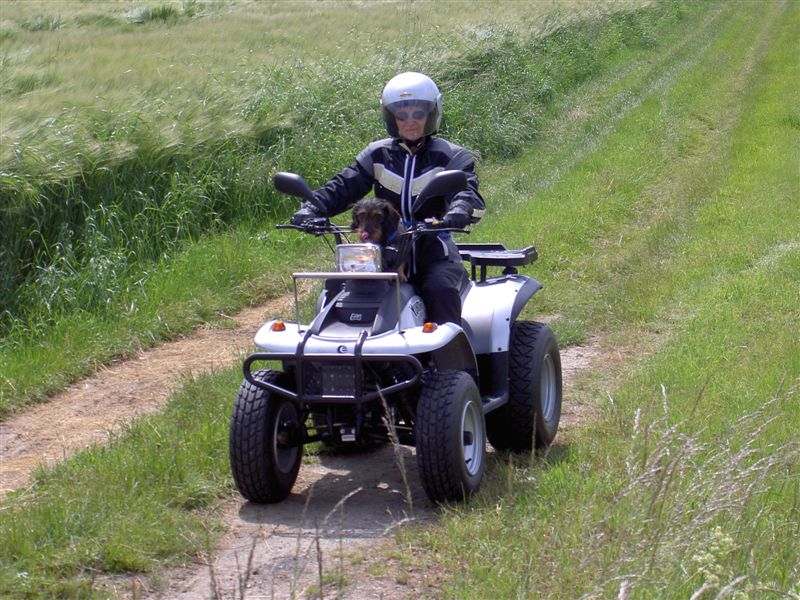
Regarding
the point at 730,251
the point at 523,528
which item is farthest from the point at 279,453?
the point at 730,251

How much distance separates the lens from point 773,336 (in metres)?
7.75

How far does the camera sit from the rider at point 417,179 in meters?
5.77

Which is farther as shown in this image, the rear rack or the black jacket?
the rear rack

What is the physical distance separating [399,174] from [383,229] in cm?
60

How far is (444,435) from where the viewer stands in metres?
5.15

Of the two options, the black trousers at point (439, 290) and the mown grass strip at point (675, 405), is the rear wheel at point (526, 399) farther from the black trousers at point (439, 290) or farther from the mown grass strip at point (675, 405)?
the black trousers at point (439, 290)

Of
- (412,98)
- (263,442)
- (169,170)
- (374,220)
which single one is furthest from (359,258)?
(169,170)

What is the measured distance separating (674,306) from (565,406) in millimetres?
2340

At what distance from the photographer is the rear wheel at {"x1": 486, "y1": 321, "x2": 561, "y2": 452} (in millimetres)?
6055

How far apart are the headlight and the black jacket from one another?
58cm

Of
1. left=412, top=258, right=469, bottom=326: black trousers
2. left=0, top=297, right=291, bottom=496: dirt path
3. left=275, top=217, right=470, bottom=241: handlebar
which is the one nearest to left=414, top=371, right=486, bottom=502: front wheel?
left=412, top=258, right=469, bottom=326: black trousers

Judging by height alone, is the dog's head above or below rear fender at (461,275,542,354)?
above

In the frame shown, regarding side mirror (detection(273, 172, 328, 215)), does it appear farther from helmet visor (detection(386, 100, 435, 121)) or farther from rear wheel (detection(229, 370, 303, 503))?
rear wheel (detection(229, 370, 303, 503))

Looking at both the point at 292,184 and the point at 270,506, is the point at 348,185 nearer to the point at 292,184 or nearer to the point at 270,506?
the point at 292,184
